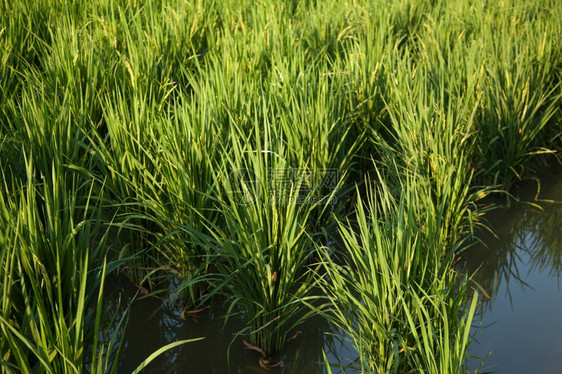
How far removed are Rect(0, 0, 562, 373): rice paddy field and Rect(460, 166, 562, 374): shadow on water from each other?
0.40 feet

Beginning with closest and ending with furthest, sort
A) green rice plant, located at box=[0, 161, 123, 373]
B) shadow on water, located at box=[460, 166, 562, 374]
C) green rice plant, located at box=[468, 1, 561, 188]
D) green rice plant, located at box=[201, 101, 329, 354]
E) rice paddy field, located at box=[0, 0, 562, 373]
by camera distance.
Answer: green rice plant, located at box=[0, 161, 123, 373] → rice paddy field, located at box=[0, 0, 562, 373] → green rice plant, located at box=[201, 101, 329, 354] → shadow on water, located at box=[460, 166, 562, 374] → green rice plant, located at box=[468, 1, 561, 188]

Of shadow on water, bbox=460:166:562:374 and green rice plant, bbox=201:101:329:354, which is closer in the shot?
green rice plant, bbox=201:101:329:354

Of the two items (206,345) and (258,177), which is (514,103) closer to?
(258,177)

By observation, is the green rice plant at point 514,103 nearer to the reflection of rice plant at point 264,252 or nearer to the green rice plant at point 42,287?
the reflection of rice plant at point 264,252

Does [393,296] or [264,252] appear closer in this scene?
[393,296]

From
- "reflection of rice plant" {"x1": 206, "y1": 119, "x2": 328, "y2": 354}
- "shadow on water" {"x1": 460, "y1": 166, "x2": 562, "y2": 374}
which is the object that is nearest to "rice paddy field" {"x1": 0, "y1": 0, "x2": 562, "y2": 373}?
"reflection of rice plant" {"x1": 206, "y1": 119, "x2": 328, "y2": 354}

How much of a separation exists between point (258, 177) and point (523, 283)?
1.16 m

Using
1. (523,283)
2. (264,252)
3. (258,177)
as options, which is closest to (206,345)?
(264,252)

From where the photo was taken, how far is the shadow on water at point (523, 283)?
204 cm

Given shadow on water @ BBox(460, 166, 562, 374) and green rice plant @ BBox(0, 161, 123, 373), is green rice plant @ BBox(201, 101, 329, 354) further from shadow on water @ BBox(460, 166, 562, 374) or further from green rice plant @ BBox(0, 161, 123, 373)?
shadow on water @ BBox(460, 166, 562, 374)

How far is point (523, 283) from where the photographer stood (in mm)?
2447

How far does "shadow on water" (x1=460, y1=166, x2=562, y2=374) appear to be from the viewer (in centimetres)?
204

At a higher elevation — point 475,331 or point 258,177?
point 258,177

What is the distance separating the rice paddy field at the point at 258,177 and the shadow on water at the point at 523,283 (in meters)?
0.12
